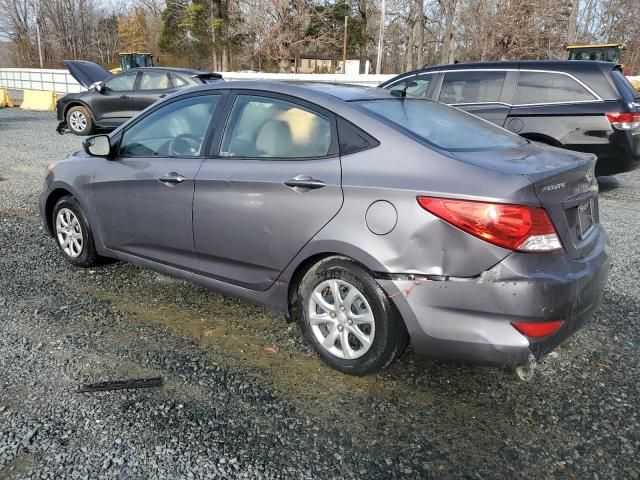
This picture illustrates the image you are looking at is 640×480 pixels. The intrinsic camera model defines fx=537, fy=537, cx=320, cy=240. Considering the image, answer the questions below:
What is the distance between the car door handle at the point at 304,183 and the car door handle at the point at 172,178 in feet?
2.85

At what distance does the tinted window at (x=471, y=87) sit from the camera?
7492 mm

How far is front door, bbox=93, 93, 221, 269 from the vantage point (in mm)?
3533

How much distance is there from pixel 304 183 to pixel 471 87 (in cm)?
561

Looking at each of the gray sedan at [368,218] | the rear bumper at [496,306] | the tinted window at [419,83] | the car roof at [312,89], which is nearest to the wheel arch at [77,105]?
the tinted window at [419,83]

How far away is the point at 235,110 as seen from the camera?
3.43m

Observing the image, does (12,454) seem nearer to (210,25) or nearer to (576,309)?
(576,309)

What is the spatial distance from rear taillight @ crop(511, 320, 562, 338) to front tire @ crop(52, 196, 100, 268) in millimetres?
3344

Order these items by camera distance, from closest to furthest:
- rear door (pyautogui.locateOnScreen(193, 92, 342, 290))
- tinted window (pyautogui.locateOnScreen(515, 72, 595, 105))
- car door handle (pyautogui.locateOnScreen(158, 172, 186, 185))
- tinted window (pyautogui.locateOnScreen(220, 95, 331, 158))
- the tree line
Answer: rear door (pyautogui.locateOnScreen(193, 92, 342, 290)), tinted window (pyautogui.locateOnScreen(220, 95, 331, 158)), car door handle (pyautogui.locateOnScreen(158, 172, 186, 185)), tinted window (pyautogui.locateOnScreen(515, 72, 595, 105)), the tree line

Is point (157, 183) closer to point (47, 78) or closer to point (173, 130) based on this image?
point (173, 130)

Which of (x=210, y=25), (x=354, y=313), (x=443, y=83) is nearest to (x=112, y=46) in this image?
(x=210, y=25)

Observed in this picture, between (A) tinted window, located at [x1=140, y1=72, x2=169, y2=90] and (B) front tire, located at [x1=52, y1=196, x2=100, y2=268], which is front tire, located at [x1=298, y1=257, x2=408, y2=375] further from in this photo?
(A) tinted window, located at [x1=140, y1=72, x2=169, y2=90]

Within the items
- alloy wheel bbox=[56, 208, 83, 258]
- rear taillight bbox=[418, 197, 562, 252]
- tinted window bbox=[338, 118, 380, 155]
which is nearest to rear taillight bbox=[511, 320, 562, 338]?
rear taillight bbox=[418, 197, 562, 252]

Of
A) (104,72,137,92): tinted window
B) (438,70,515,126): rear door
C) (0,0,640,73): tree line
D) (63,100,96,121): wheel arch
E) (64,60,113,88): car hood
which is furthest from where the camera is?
(0,0,640,73): tree line

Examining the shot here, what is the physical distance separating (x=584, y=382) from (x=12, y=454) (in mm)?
2861
